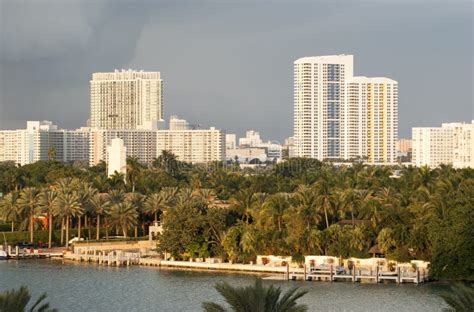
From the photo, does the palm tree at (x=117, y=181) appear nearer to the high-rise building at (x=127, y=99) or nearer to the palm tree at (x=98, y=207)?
the palm tree at (x=98, y=207)

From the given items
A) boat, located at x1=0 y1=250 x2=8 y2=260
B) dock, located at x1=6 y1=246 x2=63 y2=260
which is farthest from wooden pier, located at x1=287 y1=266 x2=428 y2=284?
boat, located at x1=0 y1=250 x2=8 y2=260

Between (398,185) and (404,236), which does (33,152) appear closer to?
(398,185)

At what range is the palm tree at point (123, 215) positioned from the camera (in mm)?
53281

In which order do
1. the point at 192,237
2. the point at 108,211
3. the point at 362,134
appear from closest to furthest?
the point at 192,237, the point at 108,211, the point at 362,134

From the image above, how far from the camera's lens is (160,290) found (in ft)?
132

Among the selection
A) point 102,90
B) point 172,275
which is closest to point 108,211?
point 172,275

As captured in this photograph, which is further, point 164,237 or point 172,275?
point 164,237

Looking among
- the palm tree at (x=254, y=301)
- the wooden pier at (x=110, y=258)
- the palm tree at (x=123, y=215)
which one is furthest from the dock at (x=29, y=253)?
the palm tree at (x=254, y=301)

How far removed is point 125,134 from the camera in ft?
537

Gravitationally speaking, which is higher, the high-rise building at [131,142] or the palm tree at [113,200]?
the high-rise building at [131,142]

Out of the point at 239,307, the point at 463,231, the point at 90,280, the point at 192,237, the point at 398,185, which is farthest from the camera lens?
the point at 398,185

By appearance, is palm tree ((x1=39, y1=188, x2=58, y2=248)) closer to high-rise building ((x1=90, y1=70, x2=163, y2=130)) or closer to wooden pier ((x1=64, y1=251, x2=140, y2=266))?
wooden pier ((x1=64, y1=251, x2=140, y2=266))

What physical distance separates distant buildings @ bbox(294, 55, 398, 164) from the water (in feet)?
360

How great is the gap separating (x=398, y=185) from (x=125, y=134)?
4057 inches
